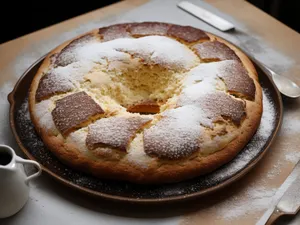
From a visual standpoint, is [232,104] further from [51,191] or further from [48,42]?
[48,42]

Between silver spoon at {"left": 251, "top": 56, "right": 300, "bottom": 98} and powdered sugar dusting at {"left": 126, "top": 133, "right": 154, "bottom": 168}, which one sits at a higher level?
silver spoon at {"left": 251, "top": 56, "right": 300, "bottom": 98}

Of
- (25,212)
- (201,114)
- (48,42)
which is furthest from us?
(48,42)

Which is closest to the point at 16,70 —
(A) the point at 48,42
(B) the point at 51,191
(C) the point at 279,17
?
(A) the point at 48,42

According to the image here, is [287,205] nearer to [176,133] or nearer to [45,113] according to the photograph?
[176,133]

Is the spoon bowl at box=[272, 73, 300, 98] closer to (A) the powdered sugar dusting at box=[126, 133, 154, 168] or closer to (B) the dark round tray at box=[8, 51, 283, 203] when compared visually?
(B) the dark round tray at box=[8, 51, 283, 203]

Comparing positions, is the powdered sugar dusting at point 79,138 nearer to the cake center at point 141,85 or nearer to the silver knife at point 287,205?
the cake center at point 141,85

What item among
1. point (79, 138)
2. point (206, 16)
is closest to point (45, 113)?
point (79, 138)

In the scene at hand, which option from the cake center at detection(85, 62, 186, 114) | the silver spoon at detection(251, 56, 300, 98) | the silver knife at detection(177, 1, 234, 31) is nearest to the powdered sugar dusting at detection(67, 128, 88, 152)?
the cake center at detection(85, 62, 186, 114)
